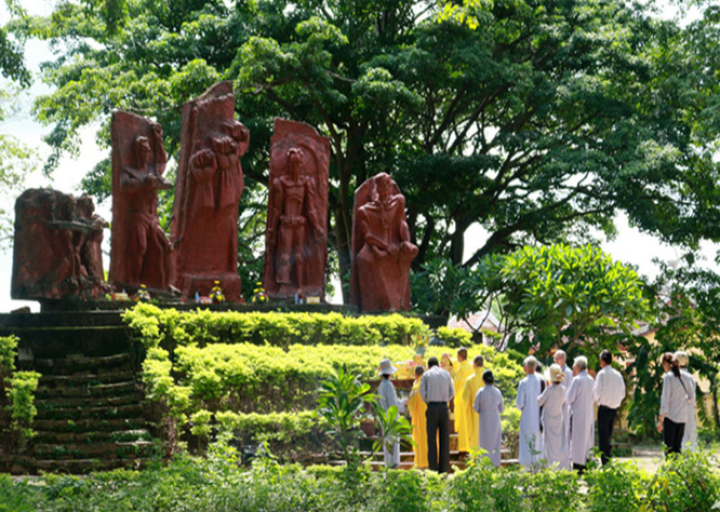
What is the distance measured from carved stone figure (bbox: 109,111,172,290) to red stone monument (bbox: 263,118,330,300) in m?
2.78

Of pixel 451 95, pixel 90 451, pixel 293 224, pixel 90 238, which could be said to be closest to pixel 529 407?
pixel 90 451

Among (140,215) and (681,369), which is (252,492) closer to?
(681,369)

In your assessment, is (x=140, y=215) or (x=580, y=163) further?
(x=580, y=163)

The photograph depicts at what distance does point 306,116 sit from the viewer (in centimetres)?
2372

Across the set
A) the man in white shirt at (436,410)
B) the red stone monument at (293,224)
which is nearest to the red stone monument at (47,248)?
the red stone monument at (293,224)

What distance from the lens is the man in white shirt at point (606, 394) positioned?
10617 mm

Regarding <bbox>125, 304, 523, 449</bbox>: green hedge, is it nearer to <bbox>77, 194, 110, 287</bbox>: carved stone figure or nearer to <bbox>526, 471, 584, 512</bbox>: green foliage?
<bbox>77, 194, 110, 287</bbox>: carved stone figure

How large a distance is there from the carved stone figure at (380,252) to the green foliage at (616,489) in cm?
1089

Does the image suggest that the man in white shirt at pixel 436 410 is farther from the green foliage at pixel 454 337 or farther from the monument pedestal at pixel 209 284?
the monument pedestal at pixel 209 284

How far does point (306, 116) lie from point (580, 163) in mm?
7090

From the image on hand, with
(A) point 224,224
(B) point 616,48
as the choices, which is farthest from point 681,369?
(B) point 616,48

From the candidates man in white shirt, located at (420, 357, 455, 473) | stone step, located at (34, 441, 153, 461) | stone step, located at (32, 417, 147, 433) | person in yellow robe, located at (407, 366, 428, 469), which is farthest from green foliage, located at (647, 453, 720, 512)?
stone step, located at (32, 417, 147, 433)

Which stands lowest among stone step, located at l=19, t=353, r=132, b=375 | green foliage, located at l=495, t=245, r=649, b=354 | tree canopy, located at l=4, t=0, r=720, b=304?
stone step, located at l=19, t=353, r=132, b=375

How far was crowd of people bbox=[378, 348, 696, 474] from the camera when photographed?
1017 centimetres
